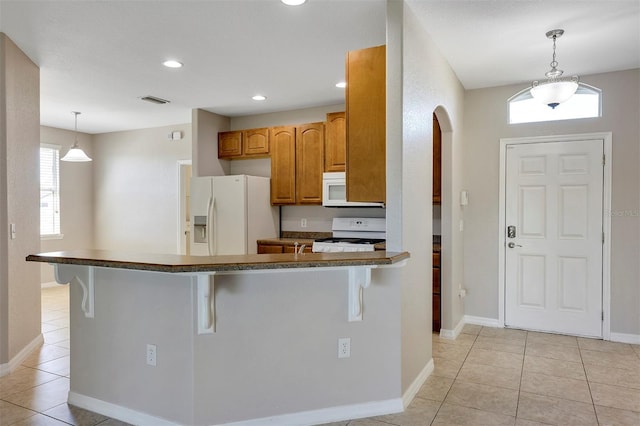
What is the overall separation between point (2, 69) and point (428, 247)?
342 centimetres

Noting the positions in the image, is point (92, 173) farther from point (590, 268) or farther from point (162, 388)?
point (590, 268)

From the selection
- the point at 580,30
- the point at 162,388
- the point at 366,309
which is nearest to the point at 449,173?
the point at 580,30

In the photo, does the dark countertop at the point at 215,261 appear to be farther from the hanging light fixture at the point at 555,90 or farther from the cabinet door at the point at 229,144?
the cabinet door at the point at 229,144

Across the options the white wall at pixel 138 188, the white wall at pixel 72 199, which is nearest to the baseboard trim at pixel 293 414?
the white wall at pixel 138 188

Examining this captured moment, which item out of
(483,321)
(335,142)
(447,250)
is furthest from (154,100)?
(483,321)

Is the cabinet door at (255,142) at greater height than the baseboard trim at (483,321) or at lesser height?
greater

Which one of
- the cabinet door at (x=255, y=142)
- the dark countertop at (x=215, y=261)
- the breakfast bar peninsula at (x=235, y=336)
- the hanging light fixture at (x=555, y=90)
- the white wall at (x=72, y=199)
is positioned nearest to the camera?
the dark countertop at (x=215, y=261)

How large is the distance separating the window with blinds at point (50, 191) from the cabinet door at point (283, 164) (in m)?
3.66

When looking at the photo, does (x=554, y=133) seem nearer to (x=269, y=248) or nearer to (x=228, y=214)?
(x=269, y=248)

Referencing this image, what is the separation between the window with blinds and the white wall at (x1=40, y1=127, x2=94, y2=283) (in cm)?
7

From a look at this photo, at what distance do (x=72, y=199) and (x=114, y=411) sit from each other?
5253 mm

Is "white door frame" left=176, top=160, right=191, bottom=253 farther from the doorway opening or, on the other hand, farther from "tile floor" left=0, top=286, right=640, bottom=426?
the doorway opening

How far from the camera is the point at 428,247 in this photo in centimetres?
310

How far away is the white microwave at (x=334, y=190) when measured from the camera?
15.3 feet
